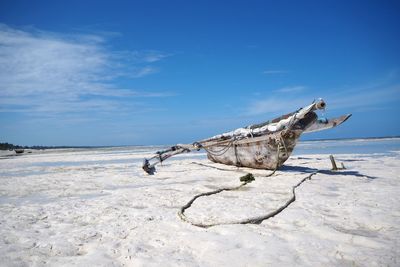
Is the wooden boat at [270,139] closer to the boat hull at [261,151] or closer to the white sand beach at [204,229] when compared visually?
the boat hull at [261,151]

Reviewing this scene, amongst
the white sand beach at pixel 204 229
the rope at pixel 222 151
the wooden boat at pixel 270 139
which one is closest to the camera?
the white sand beach at pixel 204 229

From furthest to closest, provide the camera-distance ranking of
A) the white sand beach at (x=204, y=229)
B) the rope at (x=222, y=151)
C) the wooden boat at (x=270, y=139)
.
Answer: the rope at (x=222, y=151)
the wooden boat at (x=270, y=139)
the white sand beach at (x=204, y=229)

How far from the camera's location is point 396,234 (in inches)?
129

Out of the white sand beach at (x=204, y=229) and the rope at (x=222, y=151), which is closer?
the white sand beach at (x=204, y=229)

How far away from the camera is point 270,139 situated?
834cm

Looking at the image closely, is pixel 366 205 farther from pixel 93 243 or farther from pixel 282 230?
pixel 93 243

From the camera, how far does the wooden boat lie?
7922mm

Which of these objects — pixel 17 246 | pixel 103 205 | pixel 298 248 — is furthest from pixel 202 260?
pixel 103 205

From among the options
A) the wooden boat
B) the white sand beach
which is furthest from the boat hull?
the white sand beach

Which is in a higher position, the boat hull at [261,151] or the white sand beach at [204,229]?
the boat hull at [261,151]

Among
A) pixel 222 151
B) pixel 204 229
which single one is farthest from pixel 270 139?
pixel 204 229

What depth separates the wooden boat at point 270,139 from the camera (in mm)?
7922

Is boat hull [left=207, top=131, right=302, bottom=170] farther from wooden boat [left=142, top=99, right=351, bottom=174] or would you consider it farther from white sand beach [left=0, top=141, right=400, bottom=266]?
white sand beach [left=0, top=141, right=400, bottom=266]

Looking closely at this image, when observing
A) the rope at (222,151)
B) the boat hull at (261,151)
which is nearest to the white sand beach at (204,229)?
the boat hull at (261,151)
